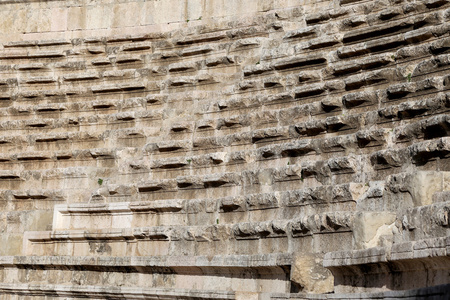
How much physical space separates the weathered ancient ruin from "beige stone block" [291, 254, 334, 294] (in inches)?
0.5

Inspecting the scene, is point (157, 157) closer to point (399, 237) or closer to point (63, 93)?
point (63, 93)

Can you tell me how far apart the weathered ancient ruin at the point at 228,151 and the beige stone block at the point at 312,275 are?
13 millimetres

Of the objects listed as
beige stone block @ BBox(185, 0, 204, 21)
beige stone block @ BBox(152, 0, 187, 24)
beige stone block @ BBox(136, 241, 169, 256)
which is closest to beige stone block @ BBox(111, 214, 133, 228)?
beige stone block @ BBox(136, 241, 169, 256)

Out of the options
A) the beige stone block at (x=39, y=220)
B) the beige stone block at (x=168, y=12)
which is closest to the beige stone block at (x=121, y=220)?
the beige stone block at (x=39, y=220)

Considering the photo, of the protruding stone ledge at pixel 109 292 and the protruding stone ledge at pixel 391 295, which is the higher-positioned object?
the protruding stone ledge at pixel 109 292

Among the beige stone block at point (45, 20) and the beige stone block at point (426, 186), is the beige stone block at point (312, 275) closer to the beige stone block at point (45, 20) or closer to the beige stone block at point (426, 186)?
the beige stone block at point (426, 186)

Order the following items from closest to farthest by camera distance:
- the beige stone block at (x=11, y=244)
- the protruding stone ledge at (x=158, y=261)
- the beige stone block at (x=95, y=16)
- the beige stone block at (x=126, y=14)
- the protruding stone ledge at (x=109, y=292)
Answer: the protruding stone ledge at (x=158, y=261), the protruding stone ledge at (x=109, y=292), the beige stone block at (x=11, y=244), the beige stone block at (x=126, y=14), the beige stone block at (x=95, y=16)

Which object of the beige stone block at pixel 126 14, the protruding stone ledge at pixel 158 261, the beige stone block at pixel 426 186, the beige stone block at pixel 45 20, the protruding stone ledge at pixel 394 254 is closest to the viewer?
the protruding stone ledge at pixel 394 254

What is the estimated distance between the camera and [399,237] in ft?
21.5

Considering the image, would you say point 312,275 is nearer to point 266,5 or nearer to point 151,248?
point 151,248

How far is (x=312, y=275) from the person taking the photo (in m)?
7.39

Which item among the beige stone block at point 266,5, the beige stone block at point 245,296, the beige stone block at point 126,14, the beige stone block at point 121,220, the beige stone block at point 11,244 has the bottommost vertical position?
the beige stone block at point 245,296

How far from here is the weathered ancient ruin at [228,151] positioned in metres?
7.41

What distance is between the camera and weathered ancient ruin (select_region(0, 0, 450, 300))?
24.3 feet
